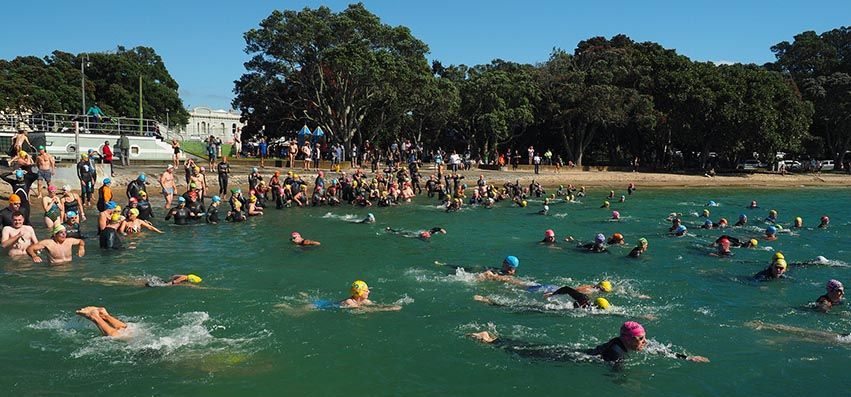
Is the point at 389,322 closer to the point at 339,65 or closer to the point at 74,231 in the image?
the point at 74,231

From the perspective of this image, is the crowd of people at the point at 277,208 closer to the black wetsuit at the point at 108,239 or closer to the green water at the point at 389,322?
the black wetsuit at the point at 108,239

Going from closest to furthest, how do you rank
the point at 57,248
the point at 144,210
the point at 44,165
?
the point at 57,248, the point at 144,210, the point at 44,165

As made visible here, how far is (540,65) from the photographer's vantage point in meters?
53.4

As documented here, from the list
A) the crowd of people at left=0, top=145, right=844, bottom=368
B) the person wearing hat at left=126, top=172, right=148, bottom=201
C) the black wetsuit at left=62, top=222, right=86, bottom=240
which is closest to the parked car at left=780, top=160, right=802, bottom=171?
the crowd of people at left=0, top=145, right=844, bottom=368

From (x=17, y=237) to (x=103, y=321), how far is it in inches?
241

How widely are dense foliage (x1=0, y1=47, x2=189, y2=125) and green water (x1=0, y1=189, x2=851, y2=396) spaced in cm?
4047

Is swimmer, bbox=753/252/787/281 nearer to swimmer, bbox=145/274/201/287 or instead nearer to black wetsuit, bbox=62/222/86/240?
swimmer, bbox=145/274/201/287

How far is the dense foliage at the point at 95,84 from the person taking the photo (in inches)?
1978

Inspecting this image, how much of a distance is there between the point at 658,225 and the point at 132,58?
60955 mm

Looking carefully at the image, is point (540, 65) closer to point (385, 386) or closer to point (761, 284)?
point (761, 284)

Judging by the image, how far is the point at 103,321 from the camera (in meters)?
9.26

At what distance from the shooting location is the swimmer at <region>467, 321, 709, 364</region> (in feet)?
27.5

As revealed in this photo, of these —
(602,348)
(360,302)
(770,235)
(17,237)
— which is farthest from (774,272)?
(17,237)

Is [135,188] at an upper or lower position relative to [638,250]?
upper
